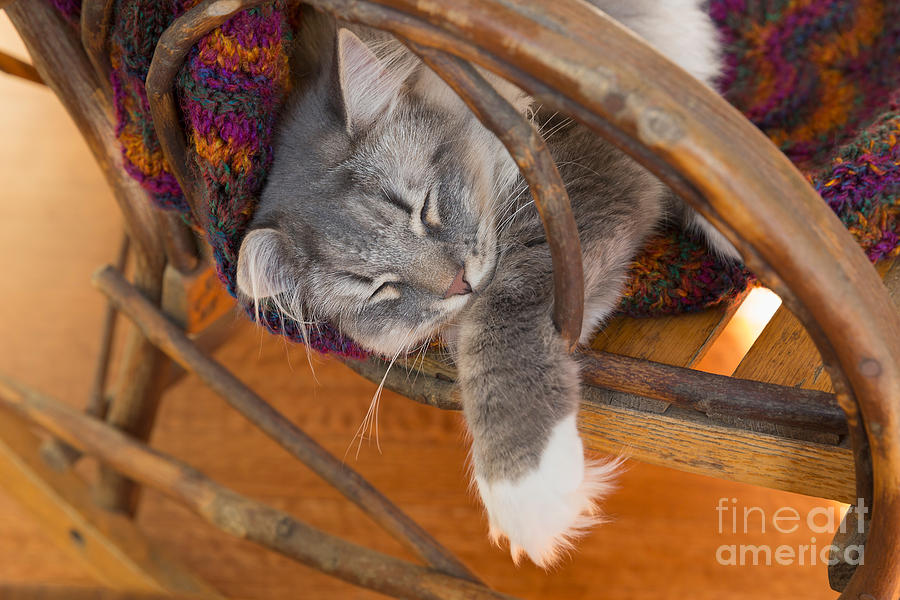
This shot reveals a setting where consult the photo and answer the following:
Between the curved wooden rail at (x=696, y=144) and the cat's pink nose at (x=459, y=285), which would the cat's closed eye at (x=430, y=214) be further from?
the curved wooden rail at (x=696, y=144)

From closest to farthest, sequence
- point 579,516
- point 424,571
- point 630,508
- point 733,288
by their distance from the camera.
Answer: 1. point 579,516
2. point 733,288
3. point 424,571
4. point 630,508

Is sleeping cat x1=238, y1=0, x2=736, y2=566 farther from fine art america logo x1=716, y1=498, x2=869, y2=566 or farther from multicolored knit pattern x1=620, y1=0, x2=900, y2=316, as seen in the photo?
fine art america logo x1=716, y1=498, x2=869, y2=566

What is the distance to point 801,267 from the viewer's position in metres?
0.40

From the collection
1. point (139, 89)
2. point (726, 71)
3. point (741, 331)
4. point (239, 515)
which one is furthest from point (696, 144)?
point (741, 331)

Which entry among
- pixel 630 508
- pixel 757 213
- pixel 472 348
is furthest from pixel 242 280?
pixel 630 508

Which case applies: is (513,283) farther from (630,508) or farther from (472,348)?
(630,508)

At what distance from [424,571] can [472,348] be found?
37cm

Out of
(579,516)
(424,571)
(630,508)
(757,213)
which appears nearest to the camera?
(757,213)

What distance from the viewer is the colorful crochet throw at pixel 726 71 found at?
699mm

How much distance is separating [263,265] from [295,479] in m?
1.09

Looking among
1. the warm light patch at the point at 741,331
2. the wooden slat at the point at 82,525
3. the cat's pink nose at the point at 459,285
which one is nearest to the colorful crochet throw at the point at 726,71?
the cat's pink nose at the point at 459,285

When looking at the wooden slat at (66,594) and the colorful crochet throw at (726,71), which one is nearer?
the wooden slat at (66,594)

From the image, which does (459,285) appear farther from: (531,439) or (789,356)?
(789,356)

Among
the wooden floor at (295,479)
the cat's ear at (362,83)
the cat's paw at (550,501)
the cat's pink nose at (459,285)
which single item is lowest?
the wooden floor at (295,479)
